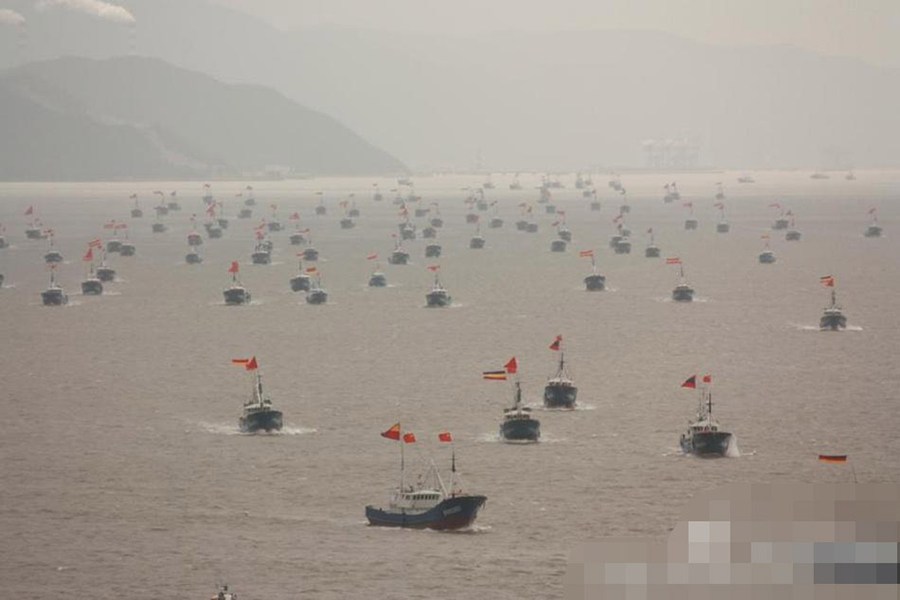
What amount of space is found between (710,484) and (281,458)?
87.5 ft

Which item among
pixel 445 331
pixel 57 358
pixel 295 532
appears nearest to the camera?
pixel 295 532

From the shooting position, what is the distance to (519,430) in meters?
115

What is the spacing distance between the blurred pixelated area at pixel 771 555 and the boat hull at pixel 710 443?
3254 inches

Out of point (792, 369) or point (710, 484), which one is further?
point (792, 369)

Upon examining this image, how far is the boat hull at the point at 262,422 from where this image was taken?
392ft

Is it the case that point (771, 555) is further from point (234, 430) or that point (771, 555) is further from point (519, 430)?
point (234, 430)

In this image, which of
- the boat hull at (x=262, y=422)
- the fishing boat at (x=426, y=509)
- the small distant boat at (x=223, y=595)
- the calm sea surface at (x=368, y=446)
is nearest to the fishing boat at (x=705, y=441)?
the calm sea surface at (x=368, y=446)

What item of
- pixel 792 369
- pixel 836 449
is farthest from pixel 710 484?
pixel 792 369

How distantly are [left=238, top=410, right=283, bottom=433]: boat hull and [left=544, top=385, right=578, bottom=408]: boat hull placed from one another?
21015 mm

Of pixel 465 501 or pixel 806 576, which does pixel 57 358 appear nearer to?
pixel 465 501

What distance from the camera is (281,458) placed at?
110m

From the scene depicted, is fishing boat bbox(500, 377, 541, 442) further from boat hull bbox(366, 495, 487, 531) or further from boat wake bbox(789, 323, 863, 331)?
boat wake bbox(789, 323, 863, 331)

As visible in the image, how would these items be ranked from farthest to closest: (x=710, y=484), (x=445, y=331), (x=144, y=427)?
1. (x=445, y=331)
2. (x=144, y=427)
3. (x=710, y=484)

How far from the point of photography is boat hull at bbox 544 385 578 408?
130 meters
